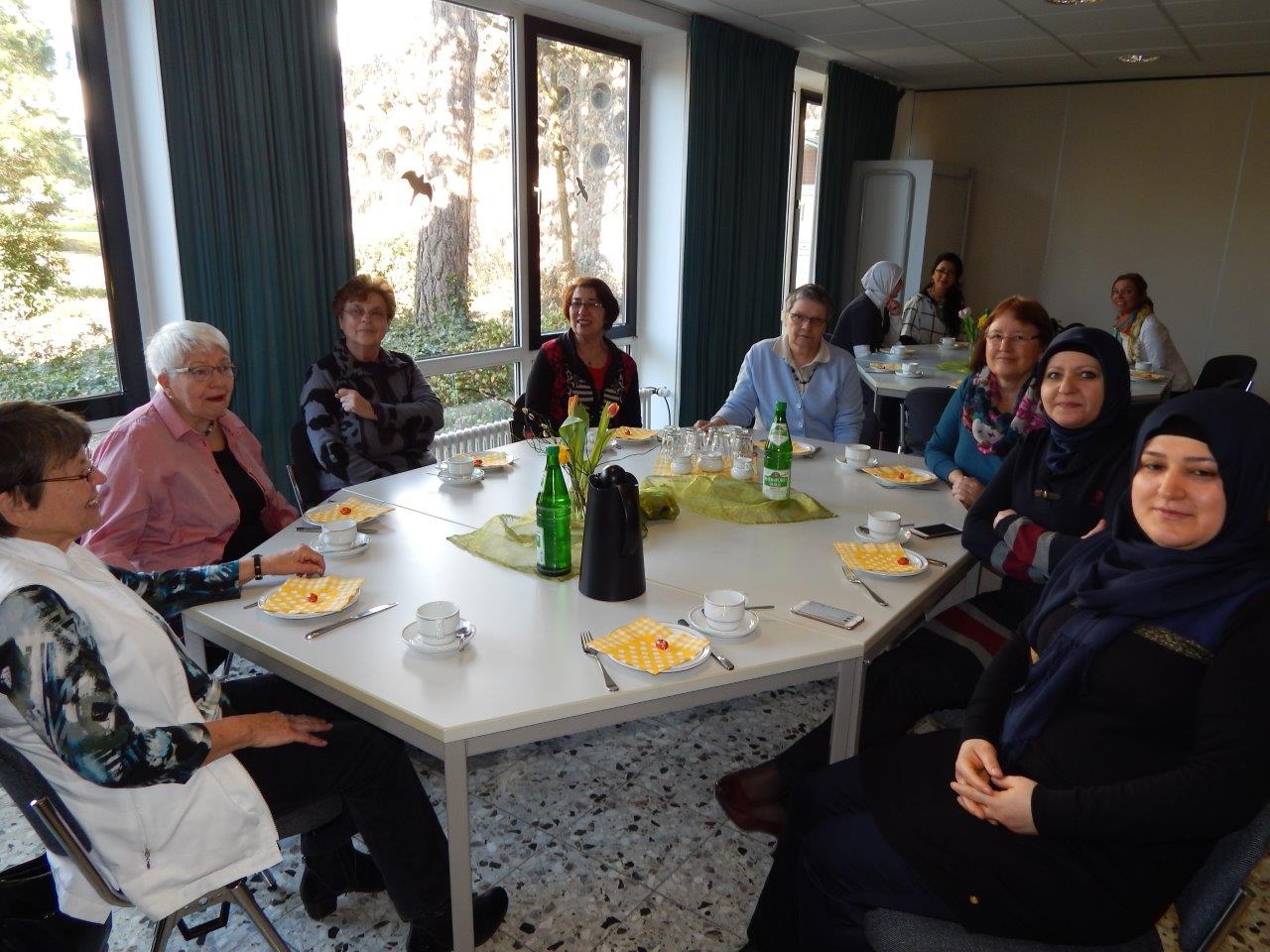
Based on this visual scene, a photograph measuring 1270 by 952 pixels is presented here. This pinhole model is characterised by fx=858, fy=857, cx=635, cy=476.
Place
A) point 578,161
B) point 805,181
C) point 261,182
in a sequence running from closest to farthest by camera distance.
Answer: point 261,182, point 578,161, point 805,181

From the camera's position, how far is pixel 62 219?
2.85 meters

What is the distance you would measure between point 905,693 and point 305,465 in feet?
6.47

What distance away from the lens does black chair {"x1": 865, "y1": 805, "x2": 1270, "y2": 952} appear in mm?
1088

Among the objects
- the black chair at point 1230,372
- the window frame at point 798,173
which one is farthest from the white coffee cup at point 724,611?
the window frame at point 798,173

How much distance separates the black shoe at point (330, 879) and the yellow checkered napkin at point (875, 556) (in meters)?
1.21

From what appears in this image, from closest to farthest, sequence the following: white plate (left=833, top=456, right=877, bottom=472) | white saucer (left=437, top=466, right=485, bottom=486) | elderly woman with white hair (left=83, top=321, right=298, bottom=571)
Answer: elderly woman with white hair (left=83, top=321, right=298, bottom=571) → white saucer (left=437, top=466, right=485, bottom=486) → white plate (left=833, top=456, right=877, bottom=472)

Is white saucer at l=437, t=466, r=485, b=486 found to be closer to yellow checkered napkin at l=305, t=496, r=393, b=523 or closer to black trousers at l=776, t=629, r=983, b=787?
yellow checkered napkin at l=305, t=496, r=393, b=523

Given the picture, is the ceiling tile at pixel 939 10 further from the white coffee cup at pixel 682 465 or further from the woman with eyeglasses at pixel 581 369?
the white coffee cup at pixel 682 465

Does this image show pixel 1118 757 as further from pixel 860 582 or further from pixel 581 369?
pixel 581 369

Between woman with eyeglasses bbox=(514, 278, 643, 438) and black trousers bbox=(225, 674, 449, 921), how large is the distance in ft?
6.05

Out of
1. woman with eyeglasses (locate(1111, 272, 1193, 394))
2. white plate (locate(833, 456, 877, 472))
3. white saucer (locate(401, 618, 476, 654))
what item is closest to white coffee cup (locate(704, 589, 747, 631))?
white saucer (locate(401, 618, 476, 654))

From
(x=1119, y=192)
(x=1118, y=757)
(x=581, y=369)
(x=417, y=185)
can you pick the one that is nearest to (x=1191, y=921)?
(x=1118, y=757)

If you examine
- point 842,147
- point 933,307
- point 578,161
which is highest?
point 842,147

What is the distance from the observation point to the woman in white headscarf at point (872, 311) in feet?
17.9
